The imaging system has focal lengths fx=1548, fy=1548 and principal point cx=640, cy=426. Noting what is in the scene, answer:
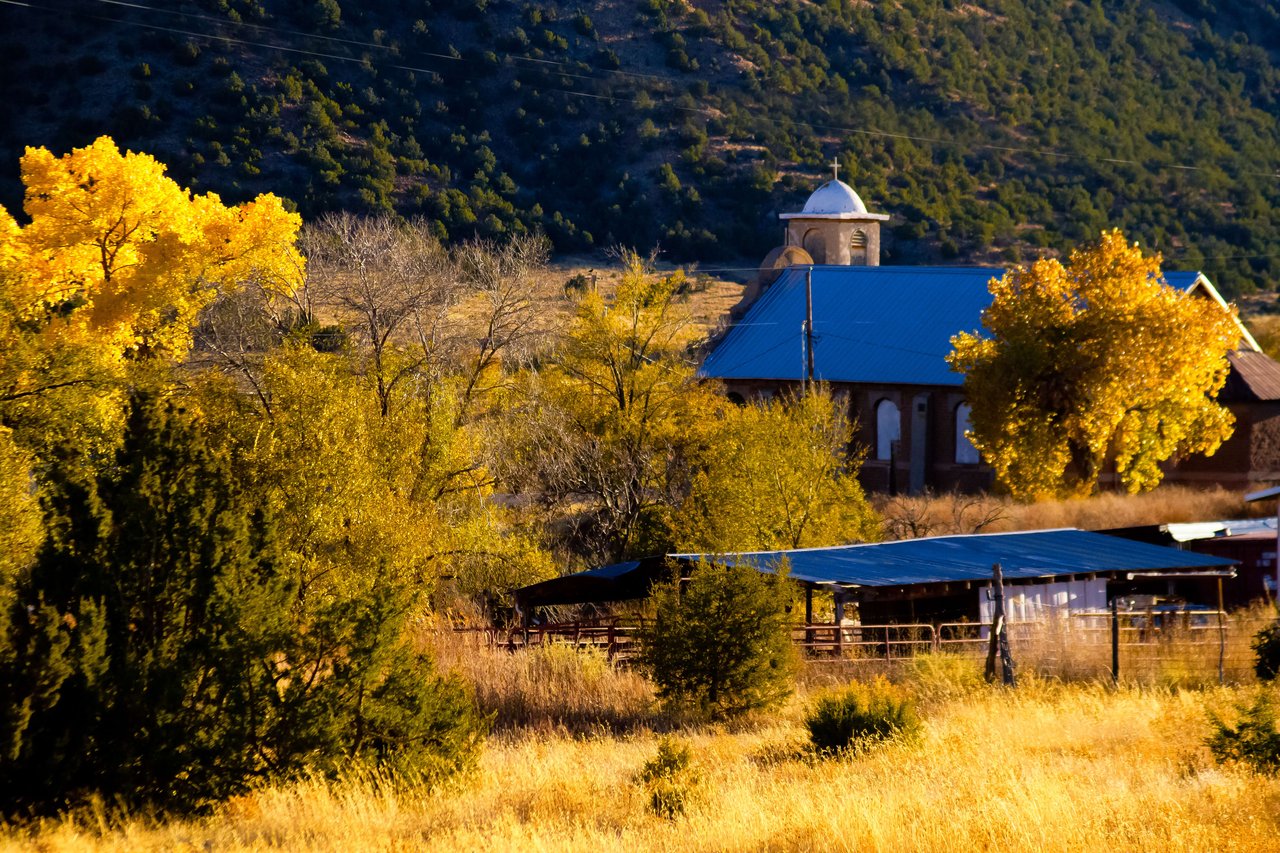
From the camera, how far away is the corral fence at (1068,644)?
74.2 ft

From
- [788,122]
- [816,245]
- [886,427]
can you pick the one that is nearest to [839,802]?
[886,427]

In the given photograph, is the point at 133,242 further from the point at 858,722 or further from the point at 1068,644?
the point at 858,722

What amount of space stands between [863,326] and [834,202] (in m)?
15.4

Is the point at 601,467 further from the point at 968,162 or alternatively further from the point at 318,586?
the point at 968,162

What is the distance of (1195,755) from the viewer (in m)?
16.0

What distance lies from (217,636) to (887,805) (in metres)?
6.89

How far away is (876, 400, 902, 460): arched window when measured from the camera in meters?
52.2

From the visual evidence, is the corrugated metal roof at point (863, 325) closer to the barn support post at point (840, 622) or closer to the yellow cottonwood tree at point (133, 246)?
the yellow cottonwood tree at point (133, 246)

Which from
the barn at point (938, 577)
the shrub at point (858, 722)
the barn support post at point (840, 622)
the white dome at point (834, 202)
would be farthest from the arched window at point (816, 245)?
the shrub at point (858, 722)

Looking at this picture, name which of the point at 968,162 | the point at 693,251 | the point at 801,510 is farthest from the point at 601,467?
the point at 968,162

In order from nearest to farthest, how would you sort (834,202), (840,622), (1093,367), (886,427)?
(840,622)
(1093,367)
(886,427)
(834,202)

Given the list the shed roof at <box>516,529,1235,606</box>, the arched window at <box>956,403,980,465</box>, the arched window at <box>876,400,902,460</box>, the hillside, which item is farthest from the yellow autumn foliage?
the hillside

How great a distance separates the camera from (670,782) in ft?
49.4

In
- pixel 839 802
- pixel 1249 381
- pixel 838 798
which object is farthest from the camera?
pixel 1249 381
